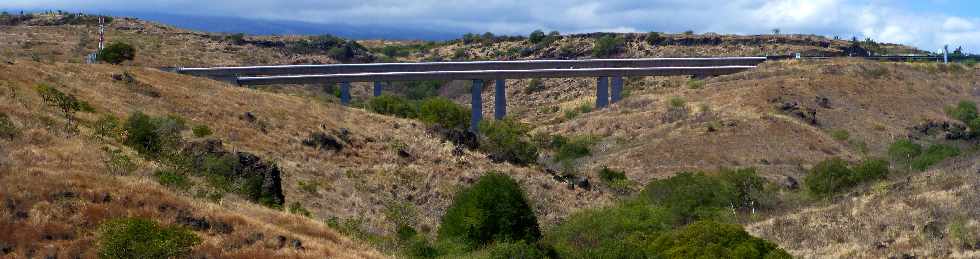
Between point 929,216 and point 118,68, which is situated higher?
point 118,68

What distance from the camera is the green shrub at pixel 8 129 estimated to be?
33938mm

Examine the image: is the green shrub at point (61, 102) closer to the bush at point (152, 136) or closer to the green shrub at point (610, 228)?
the bush at point (152, 136)

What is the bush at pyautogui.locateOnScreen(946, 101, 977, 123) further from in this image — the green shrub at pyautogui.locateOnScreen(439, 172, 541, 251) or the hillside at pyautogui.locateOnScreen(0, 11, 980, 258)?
the green shrub at pyautogui.locateOnScreen(439, 172, 541, 251)

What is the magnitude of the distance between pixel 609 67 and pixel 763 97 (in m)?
12.2

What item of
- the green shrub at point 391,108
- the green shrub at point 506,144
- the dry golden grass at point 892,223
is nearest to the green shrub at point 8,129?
the dry golden grass at point 892,223

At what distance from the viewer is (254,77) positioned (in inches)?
3039

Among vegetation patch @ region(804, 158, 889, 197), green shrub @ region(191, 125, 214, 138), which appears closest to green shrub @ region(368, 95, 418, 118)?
green shrub @ region(191, 125, 214, 138)

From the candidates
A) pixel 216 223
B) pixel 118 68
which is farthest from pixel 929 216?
pixel 118 68

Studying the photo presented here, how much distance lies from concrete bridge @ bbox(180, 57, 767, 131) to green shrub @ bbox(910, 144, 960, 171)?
25115mm

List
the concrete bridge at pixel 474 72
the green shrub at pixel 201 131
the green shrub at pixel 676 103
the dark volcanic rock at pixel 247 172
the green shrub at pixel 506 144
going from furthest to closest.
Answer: the green shrub at pixel 676 103 < the concrete bridge at pixel 474 72 < the green shrub at pixel 506 144 < the green shrub at pixel 201 131 < the dark volcanic rock at pixel 247 172

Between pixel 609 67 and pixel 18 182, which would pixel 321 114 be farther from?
pixel 18 182

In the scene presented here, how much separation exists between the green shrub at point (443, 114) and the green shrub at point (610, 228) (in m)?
27.4

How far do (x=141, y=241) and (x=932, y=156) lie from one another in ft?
172

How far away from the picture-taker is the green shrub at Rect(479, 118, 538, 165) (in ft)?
209
